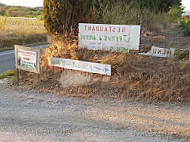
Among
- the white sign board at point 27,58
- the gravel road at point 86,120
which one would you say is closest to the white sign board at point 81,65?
the white sign board at point 27,58

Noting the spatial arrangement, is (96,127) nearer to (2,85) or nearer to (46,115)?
(46,115)

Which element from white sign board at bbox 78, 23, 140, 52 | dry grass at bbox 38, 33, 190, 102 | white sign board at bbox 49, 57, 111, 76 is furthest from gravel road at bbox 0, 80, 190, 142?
white sign board at bbox 78, 23, 140, 52

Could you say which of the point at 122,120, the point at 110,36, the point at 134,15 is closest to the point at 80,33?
the point at 110,36

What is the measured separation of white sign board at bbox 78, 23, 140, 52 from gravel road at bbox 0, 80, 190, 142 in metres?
2.59

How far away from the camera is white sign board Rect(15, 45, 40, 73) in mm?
6938

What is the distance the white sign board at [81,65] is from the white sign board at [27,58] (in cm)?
57

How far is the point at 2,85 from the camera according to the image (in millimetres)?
7164

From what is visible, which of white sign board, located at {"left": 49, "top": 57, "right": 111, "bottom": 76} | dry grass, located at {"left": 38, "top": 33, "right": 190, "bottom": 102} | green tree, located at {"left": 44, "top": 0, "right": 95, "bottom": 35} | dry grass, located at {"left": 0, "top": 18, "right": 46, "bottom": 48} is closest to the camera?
dry grass, located at {"left": 38, "top": 33, "right": 190, "bottom": 102}

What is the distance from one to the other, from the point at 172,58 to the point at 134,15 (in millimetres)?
4443

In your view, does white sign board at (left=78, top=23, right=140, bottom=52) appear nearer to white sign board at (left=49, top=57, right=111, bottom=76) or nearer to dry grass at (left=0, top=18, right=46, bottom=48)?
white sign board at (left=49, top=57, right=111, bottom=76)

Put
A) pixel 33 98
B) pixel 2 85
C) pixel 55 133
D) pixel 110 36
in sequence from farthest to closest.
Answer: pixel 110 36 < pixel 2 85 < pixel 33 98 < pixel 55 133

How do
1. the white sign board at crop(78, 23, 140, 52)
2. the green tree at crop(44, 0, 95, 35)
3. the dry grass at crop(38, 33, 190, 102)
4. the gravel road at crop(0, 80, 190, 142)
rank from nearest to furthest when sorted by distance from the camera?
the gravel road at crop(0, 80, 190, 142) → the dry grass at crop(38, 33, 190, 102) → the white sign board at crop(78, 23, 140, 52) → the green tree at crop(44, 0, 95, 35)

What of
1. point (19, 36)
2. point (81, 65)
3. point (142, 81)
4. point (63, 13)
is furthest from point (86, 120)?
point (19, 36)

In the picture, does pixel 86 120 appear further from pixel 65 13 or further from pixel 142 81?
pixel 65 13
